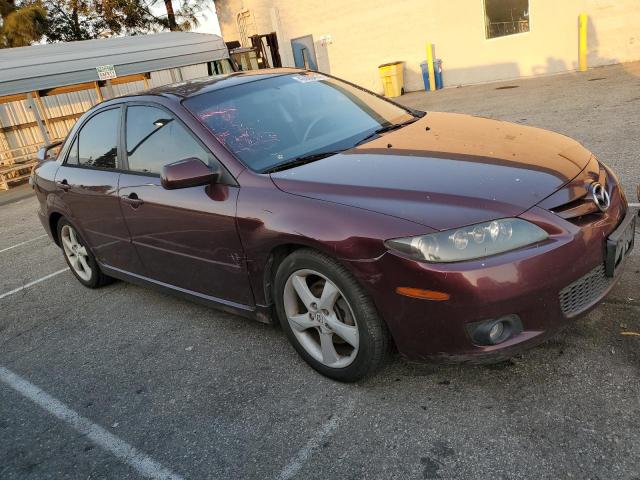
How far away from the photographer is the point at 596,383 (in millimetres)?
2518

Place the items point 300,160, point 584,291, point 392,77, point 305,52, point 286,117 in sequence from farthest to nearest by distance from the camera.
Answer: point 305,52
point 392,77
point 286,117
point 300,160
point 584,291

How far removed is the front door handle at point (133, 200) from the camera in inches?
142

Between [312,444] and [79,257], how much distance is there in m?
3.28

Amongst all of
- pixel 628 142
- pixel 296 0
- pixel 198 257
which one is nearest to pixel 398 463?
pixel 198 257

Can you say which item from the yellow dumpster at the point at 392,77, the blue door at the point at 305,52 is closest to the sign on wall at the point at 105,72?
the yellow dumpster at the point at 392,77

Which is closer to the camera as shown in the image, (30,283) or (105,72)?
(30,283)

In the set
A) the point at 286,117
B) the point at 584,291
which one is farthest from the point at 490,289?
the point at 286,117

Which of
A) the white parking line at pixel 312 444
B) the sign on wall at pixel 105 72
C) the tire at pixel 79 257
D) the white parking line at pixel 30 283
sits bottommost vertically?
the white parking line at pixel 30 283

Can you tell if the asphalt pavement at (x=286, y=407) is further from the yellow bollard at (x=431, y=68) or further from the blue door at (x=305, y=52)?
the blue door at (x=305, y=52)

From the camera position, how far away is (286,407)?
2.78m

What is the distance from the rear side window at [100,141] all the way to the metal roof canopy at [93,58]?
8827 mm

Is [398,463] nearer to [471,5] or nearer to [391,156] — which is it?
[391,156]

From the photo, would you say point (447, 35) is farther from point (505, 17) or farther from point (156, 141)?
point (156, 141)

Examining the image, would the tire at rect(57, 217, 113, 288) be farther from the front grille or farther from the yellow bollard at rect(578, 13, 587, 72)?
the yellow bollard at rect(578, 13, 587, 72)
